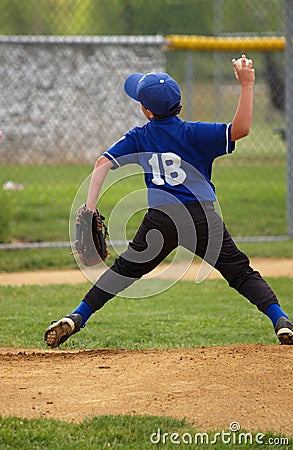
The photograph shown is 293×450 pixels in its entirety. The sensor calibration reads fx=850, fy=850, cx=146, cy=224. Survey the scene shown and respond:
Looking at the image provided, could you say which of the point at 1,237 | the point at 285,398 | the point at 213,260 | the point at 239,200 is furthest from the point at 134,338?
the point at 239,200

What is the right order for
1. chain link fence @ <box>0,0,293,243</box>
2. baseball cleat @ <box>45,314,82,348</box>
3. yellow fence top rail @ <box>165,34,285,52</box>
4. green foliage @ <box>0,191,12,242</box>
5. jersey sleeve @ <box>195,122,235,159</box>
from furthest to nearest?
yellow fence top rail @ <box>165,34,285,52</box>
chain link fence @ <box>0,0,293,243</box>
green foliage @ <box>0,191,12,242</box>
baseball cleat @ <box>45,314,82,348</box>
jersey sleeve @ <box>195,122,235,159</box>

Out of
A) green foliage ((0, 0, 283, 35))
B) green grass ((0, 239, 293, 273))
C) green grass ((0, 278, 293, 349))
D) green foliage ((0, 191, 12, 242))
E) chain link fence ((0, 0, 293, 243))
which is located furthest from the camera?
green foliage ((0, 0, 283, 35))

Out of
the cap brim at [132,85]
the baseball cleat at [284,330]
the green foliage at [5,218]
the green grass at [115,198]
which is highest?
the cap brim at [132,85]

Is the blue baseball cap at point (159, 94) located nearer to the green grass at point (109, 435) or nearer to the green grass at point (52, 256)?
the green grass at point (109, 435)

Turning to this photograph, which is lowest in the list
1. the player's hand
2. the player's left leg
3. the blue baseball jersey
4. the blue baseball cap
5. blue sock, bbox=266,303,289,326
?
blue sock, bbox=266,303,289,326

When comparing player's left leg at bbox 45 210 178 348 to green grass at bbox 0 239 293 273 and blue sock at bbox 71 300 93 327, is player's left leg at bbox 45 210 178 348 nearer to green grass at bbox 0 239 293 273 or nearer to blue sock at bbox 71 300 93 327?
blue sock at bbox 71 300 93 327

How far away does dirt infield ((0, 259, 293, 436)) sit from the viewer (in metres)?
3.55

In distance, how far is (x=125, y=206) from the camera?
9.73 metres

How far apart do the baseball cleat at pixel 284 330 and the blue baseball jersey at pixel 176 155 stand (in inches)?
29.2

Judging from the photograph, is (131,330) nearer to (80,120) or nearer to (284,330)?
(284,330)

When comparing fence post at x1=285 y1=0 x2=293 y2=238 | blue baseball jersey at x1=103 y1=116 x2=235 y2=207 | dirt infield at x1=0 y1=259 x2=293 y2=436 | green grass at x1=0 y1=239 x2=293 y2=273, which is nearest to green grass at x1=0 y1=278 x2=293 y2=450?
dirt infield at x1=0 y1=259 x2=293 y2=436

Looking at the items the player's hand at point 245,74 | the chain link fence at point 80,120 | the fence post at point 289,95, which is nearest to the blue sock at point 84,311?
the player's hand at point 245,74

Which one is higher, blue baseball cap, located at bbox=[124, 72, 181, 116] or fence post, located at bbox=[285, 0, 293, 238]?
blue baseball cap, located at bbox=[124, 72, 181, 116]

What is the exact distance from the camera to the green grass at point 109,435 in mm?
3248
